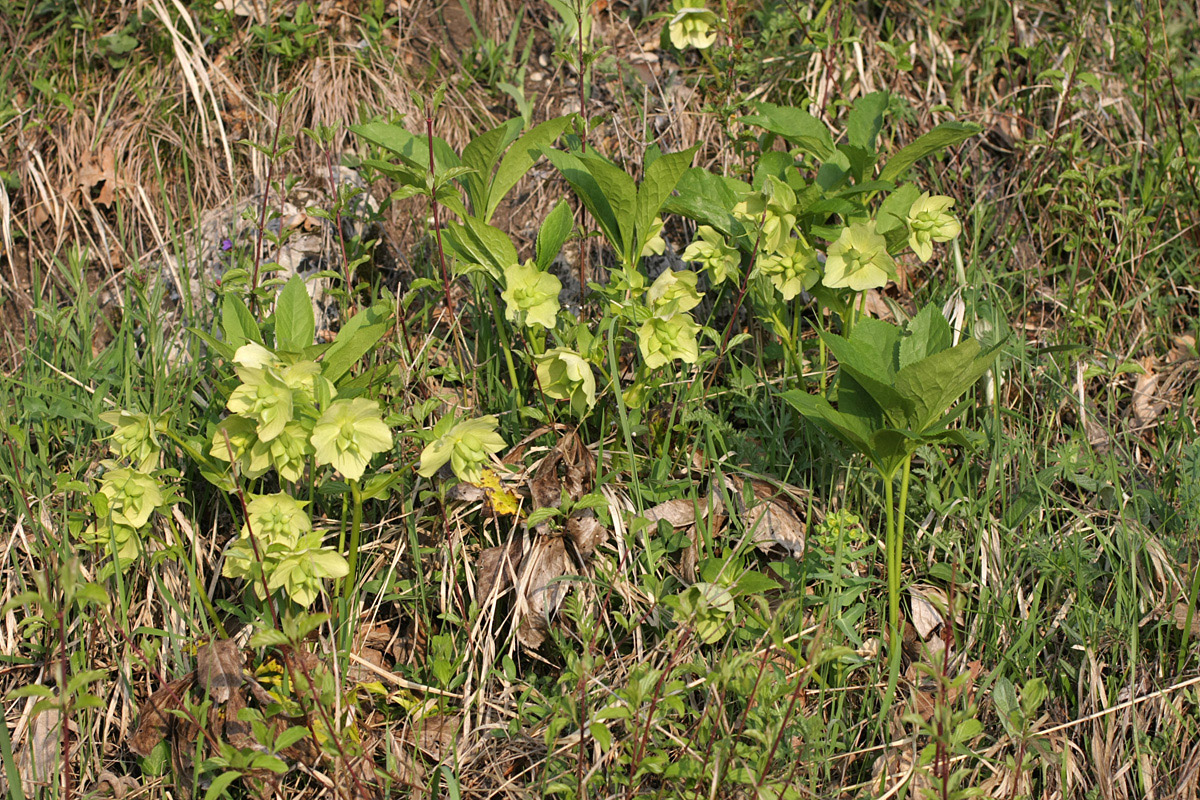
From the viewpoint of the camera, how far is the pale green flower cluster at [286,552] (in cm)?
183

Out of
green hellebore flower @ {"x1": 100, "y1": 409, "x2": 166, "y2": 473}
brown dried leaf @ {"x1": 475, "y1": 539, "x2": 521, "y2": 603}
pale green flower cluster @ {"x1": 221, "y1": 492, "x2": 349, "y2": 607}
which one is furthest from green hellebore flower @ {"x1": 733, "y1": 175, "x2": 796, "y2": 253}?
green hellebore flower @ {"x1": 100, "y1": 409, "x2": 166, "y2": 473}

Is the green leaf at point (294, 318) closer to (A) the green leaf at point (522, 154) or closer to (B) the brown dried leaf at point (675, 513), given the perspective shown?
(A) the green leaf at point (522, 154)

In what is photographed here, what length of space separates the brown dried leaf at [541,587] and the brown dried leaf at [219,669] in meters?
0.57

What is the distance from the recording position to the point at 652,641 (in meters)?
2.06

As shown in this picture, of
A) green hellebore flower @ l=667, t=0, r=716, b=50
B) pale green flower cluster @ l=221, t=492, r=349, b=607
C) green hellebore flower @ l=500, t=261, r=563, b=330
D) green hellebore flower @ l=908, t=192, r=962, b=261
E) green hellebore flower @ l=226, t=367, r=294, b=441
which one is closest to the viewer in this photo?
green hellebore flower @ l=226, t=367, r=294, b=441

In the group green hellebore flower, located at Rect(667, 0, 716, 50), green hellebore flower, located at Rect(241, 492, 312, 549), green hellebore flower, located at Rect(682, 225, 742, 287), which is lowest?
green hellebore flower, located at Rect(241, 492, 312, 549)

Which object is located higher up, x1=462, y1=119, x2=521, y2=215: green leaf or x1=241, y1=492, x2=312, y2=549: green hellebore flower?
x1=462, y1=119, x2=521, y2=215: green leaf

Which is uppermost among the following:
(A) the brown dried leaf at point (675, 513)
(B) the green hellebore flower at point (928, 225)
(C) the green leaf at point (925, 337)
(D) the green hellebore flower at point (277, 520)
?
(B) the green hellebore flower at point (928, 225)

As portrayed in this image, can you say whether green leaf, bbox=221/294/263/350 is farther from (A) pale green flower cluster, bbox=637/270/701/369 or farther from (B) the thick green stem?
(A) pale green flower cluster, bbox=637/270/701/369

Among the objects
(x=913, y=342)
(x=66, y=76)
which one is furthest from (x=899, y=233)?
(x=66, y=76)

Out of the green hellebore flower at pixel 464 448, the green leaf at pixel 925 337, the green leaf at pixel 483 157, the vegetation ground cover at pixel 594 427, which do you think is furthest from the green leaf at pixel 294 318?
the green leaf at pixel 925 337

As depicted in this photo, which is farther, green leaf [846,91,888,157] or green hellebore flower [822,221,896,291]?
green leaf [846,91,888,157]

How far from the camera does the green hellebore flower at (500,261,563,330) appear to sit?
2.06 meters

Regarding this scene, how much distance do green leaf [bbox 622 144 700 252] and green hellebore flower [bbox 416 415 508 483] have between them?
0.63 metres
